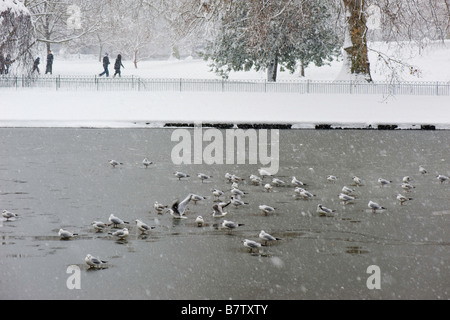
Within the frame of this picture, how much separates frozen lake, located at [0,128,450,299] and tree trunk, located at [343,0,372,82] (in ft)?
50.2

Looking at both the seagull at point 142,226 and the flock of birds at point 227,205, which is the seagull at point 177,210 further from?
the seagull at point 142,226

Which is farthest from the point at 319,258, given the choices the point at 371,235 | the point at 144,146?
the point at 144,146

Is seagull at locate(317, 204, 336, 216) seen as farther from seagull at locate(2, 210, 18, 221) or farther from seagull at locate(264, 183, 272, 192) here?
seagull at locate(2, 210, 18, 221)

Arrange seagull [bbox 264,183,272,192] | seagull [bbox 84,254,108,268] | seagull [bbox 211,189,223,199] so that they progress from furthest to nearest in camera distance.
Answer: seagull [bbox 264,183,272,192]
seagull [bbox 211,189,223,199]
seagull [bbox 84,254,108,268]

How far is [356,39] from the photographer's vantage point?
34500 mm

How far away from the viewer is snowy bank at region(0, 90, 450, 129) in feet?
95.4

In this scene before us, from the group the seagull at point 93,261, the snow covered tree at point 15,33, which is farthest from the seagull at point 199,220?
the snow covered tree at point 15,33

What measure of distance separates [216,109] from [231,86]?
5.48 metres

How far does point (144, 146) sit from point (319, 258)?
1373 cm

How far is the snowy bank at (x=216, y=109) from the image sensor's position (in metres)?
29.1

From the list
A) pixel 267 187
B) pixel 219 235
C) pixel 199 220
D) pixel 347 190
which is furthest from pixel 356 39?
pixel 219 235

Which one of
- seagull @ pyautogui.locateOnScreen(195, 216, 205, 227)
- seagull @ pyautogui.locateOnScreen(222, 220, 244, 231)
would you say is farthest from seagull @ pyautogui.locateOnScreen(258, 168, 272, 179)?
seagull @ pyautogui.locateOnScreen(222, 220, 244, 231)

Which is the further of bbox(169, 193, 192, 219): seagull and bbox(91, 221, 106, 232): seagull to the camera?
bbox(169, 193, 192, 219): seagull

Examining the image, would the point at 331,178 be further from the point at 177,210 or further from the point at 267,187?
the point at 177,210
